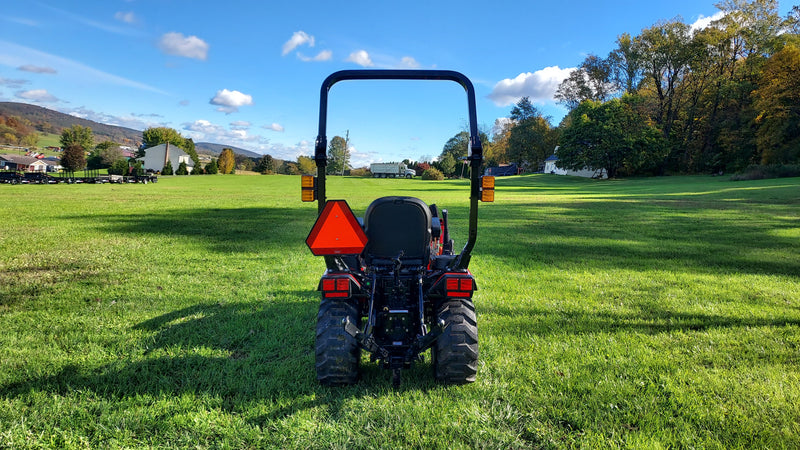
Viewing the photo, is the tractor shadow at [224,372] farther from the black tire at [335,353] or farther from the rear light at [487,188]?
the rear light at [487,188]

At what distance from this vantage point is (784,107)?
35500mm

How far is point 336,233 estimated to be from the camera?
268 centimetres

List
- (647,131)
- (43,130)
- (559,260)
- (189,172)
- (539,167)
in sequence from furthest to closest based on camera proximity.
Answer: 1. (43,130)
2. (539,167)
3. (189,172)
4. (647,131)
5. (559,260)

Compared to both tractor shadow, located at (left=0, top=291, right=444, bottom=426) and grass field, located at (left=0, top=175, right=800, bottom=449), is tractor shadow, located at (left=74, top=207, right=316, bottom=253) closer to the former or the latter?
grass field, located at (left=0, top=175, right=800, bottom=449)

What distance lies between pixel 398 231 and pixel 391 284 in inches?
16.3

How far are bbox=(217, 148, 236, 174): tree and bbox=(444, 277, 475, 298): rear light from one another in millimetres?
Answer: 85385

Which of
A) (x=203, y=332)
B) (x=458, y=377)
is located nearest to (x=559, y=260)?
(x=458, y=377)

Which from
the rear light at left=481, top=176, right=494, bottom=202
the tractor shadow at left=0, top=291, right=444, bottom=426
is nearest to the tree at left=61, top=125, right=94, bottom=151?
the tractor shadow at left=0, top=291, right=444, bottom=426

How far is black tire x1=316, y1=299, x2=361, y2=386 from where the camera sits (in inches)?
111

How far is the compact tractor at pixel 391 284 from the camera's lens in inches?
106

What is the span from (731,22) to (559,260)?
5845 cm

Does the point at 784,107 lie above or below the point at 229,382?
above

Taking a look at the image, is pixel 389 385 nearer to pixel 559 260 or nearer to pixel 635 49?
pixel 559 260

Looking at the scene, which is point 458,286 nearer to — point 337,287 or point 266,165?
point 337,287
